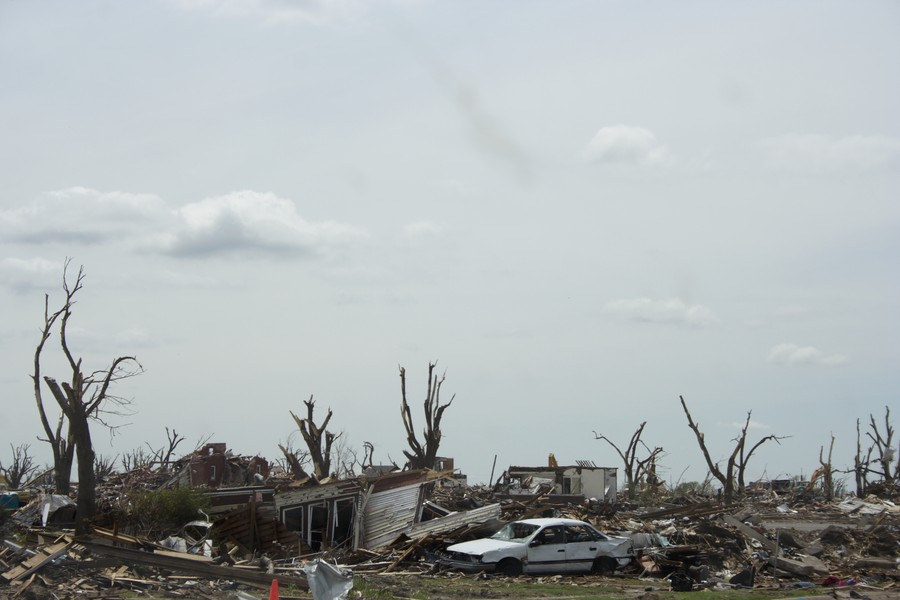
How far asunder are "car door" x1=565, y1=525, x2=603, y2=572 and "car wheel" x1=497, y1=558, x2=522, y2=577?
1227 millimetres

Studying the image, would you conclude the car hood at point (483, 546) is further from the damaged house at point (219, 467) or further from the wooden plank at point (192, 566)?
the damaged house at point (219, 467)

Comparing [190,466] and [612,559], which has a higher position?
[190,466]

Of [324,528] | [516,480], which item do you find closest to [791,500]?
[516,480]

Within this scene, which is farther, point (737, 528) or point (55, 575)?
point (737, 528)

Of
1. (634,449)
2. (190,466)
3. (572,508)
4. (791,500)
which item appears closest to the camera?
(572,508)

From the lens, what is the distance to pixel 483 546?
68.6 feet

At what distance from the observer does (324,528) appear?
25.1 meters

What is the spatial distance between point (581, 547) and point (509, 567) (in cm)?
186

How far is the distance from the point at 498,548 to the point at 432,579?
65.9 inches

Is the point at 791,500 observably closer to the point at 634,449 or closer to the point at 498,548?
the point at 634,449

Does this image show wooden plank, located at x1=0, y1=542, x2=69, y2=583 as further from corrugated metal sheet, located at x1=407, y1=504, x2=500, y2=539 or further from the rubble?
corrugated metal sheet, located at x1=407, y1=504, x2=500, y2=539

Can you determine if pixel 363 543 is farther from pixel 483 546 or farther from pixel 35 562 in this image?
pixel 35 562

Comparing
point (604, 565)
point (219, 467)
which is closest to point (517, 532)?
point (604, 565)

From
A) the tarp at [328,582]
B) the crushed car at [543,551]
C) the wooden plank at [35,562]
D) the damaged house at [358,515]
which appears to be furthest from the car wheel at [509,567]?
the wooden plank at [35,562]
